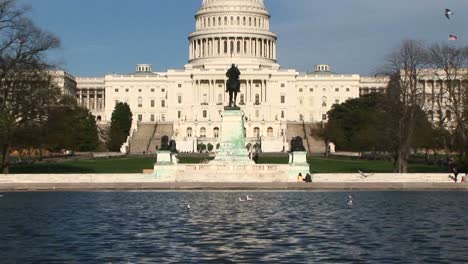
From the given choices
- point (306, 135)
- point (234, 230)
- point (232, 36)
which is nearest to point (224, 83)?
point (232, 36)

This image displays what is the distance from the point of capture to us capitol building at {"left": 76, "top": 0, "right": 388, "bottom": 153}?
153 metres

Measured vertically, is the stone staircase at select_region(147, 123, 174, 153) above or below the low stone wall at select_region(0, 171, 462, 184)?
above

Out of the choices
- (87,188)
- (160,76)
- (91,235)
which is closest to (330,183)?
(87,188)

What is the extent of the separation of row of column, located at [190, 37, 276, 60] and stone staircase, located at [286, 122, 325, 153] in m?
24.2

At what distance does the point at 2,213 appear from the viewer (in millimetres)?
28969

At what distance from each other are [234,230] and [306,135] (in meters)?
105

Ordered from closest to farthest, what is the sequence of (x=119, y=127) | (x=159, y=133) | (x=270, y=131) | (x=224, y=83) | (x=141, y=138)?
(x=141, y=138) < (x=119, y=127) < (x=159, y=133) < (x=270, y=131) < (x=224, y=83)

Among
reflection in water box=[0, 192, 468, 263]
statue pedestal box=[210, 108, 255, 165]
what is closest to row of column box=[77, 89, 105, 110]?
statue pedestal box=[210, 108, 255, 165]

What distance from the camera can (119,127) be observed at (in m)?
132

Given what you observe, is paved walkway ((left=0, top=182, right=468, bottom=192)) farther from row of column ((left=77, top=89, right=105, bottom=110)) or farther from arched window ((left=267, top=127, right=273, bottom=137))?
row of column ((left=77, top=89, right=105, bottom=110))

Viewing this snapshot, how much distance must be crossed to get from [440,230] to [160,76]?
142 meters

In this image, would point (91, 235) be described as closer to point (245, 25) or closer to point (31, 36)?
Result: point (31, 36)

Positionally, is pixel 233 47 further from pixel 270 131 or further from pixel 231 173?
pixel 231 173

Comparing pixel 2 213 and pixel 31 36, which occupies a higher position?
pixel 31 36
